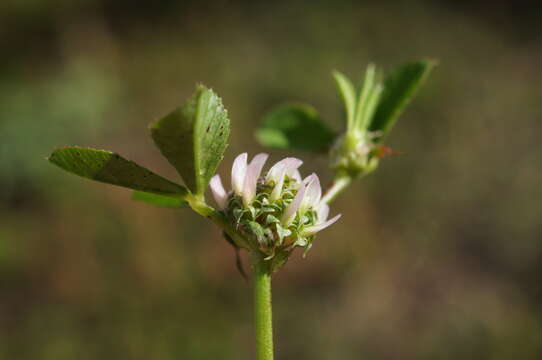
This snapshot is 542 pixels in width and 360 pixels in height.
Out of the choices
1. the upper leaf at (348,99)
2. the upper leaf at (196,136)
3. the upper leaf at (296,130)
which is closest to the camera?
the upper leaf at (196,136)

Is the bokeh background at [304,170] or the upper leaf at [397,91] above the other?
the bokeh background at [304,170]

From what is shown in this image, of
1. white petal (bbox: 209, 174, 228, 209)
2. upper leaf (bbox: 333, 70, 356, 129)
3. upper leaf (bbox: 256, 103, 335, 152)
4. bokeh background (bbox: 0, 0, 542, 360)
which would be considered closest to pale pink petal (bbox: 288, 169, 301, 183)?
white petal (bbox: 209, 174, 228, 209)

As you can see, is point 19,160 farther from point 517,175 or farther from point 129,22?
point 517,175

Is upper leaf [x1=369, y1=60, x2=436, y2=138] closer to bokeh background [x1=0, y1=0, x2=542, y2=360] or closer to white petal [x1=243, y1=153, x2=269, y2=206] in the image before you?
white petal [x1=243, y1=153, x2=269, y2=206]

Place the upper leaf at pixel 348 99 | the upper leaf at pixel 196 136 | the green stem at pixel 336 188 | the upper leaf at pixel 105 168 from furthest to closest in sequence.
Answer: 1. the upper leaf at pixel 348 99
2. the green stem at pixel 336 188
3. the upper leaf at pixel 105 168
4. the upper leaf at pixel 196 136

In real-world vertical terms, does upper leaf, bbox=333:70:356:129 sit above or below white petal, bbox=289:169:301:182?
above

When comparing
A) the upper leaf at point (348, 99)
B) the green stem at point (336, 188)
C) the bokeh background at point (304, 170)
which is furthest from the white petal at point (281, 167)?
the bokeh background at point (304, 170)

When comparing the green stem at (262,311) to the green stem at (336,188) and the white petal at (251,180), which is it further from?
the green stem at (336,188)

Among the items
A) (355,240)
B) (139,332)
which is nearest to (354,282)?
(355,240)
